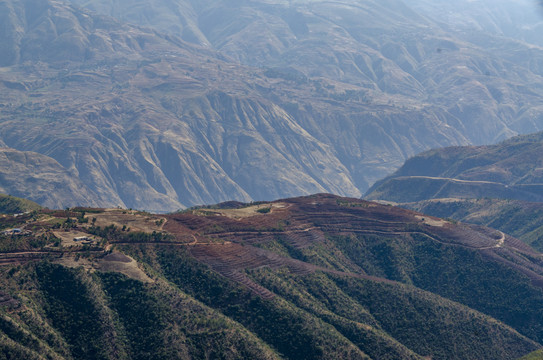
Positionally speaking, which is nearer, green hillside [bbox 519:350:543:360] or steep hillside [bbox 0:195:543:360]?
steep hillside [bbox 0:195:543:360]

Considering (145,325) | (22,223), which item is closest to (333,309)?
(145,325)

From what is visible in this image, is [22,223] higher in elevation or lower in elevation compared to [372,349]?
higher

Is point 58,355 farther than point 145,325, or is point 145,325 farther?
point 145,325

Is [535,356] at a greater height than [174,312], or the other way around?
[174,312]

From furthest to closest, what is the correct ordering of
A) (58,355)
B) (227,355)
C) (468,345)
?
(468,345) < (227,355) < (58,355)

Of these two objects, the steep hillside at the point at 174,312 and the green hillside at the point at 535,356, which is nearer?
the steep hillside at the point at 174,312

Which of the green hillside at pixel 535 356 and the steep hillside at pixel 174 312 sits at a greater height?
the steep hillside at pixel 174 312

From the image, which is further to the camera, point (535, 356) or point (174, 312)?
point (535, 356)

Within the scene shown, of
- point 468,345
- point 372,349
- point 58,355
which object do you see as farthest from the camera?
point 468,345

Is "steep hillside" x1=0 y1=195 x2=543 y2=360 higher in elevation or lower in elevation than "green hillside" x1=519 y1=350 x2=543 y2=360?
higher

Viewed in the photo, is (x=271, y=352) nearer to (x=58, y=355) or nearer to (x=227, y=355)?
(x=227, y=355)
